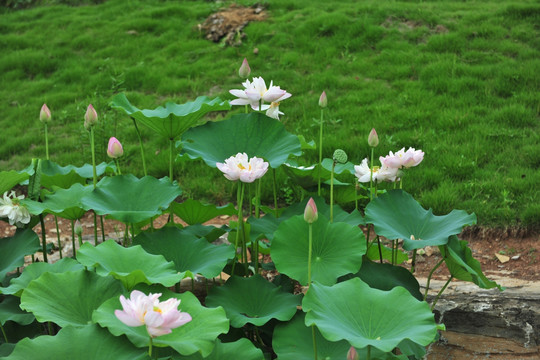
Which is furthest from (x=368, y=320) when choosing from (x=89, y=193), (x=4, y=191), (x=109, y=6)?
(x=109, y=6)

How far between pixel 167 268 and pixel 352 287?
522mm

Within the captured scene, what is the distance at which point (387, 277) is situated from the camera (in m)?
1.88

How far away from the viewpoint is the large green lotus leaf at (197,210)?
86.0 inches

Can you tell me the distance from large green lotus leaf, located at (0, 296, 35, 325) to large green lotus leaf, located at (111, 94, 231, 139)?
721mm

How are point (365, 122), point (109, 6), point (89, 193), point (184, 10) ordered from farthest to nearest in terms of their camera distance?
point (109, 6) → point (184, 10) → point (365, 122) → point (89, 193)

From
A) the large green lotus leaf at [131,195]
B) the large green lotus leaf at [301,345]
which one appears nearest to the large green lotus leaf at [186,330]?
the large green lotus leaf at [301,345]

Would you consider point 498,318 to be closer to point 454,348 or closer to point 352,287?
point 454,348

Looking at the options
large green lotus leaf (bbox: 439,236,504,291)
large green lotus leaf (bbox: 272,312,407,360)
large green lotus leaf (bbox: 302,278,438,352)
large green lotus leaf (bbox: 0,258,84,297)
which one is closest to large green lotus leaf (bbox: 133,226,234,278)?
large green lotus leaf (bbox: 0,258,84,297)

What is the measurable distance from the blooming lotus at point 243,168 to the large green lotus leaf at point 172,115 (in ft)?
1.05

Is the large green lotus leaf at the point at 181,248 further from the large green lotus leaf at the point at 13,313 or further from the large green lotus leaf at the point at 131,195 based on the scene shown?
the large green lotus leaf at the point at 13,313

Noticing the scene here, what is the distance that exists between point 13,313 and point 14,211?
0.40 m

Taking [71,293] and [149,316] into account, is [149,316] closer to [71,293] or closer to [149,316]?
[149,316]

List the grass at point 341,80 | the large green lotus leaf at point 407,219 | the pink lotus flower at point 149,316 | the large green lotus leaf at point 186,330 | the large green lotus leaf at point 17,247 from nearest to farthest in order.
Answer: the pink lotus flower at point 149,316
the large green lotus leaf at point 186,330
the large green lotus leaf at point 407,219
the large green lotus leaf at point 17,247
the grass at point 341,80

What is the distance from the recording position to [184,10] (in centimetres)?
703
